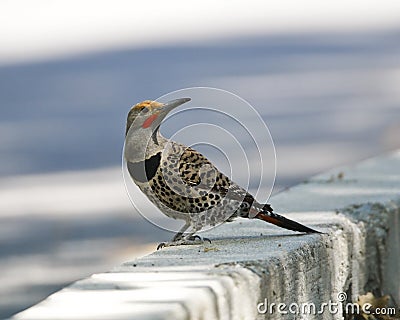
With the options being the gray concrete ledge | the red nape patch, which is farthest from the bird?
the gray concrete ledge

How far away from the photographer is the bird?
224 inches

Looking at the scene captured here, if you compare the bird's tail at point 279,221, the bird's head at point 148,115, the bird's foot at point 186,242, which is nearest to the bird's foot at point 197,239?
the bird's foot at point 186,242

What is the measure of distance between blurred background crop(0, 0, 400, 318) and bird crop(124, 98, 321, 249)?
6.61ft

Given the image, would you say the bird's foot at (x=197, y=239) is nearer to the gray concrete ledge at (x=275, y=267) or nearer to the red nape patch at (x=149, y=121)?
the gray concrete ledge at (x=275, y=267)

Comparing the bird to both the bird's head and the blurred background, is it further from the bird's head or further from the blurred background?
the blurred background

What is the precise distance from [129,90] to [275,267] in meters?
10.9

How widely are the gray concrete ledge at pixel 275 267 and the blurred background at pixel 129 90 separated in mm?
1998

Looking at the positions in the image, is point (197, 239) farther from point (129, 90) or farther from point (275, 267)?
point (129, 90)

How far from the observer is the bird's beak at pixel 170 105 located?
5.61 metres

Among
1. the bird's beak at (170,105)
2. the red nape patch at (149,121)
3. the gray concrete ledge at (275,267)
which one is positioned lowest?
the gray concrete ledge at (275,267)

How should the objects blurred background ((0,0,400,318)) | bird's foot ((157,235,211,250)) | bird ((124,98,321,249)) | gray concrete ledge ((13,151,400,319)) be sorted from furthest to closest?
1. blurred background ((0,0,400,318))
2. bird ((124,98,321,249))
3. bird's foot ((157,235,211,250))
4. gray concrete ledge ((13,151,400,319))

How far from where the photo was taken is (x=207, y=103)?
570 cm

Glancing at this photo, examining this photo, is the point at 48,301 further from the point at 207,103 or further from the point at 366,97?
the point at 366,97

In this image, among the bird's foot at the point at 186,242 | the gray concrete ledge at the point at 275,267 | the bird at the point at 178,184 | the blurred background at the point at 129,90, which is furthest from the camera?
the blurred background at the point at 129,90
